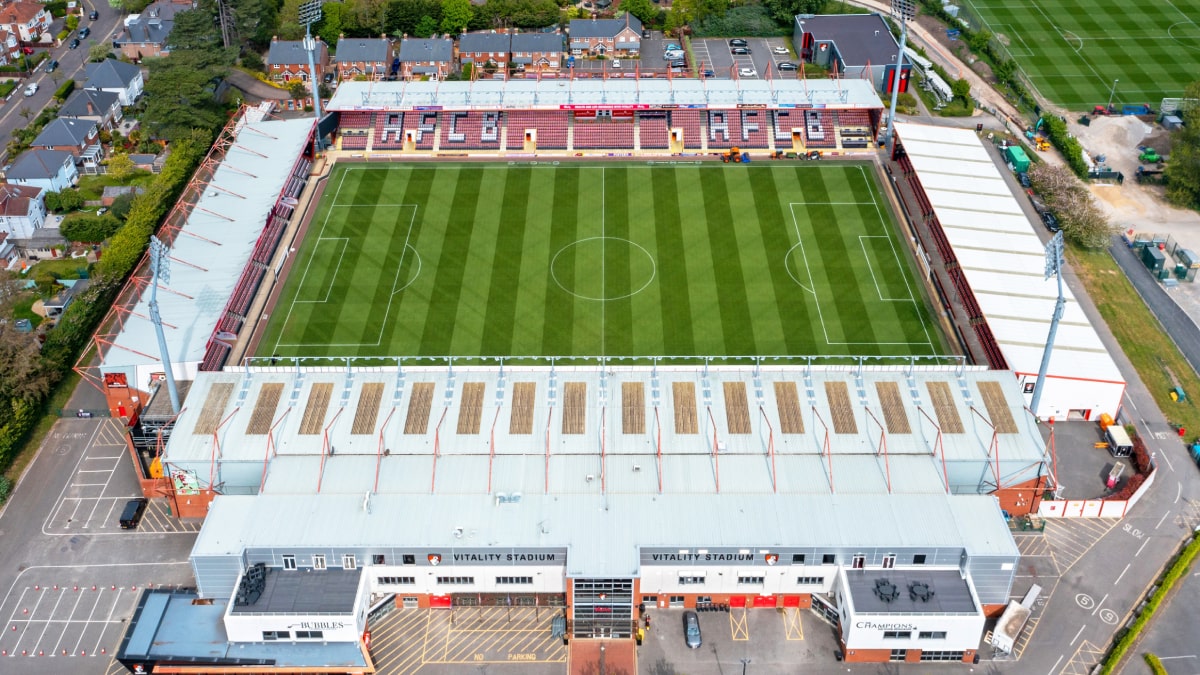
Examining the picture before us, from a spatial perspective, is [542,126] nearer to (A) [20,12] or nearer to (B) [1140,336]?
(B) [1140,336]

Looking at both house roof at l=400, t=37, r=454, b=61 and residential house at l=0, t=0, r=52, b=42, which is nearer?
house roof at l=400, t=37, r=454, b=61

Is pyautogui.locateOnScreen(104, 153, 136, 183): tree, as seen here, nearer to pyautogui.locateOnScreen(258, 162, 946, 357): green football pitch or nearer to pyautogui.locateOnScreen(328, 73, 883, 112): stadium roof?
pyautogui.locateOnScreen(258, 162, 946, 357): green football pitch

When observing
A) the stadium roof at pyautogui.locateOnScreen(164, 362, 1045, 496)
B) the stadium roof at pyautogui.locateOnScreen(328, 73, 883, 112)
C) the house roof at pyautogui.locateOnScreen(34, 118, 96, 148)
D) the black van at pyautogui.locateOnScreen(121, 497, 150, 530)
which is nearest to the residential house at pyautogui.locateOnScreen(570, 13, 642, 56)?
the stadium roof at pyautogui.locateOnScreen(328, 73, 883, 112)

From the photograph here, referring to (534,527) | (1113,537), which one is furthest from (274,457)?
(1113,537)

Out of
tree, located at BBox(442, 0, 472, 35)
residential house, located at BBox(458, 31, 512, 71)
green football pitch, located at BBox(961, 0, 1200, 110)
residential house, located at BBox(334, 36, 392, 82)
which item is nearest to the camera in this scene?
green football pitch, located at BBox(961, 0, 1200, 110)

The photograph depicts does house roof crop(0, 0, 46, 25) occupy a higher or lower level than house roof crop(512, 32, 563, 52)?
lower

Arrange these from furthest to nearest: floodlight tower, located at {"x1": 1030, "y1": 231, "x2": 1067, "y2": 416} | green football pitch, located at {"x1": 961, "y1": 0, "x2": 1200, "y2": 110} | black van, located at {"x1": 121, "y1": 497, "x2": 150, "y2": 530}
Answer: green football pitch, located at {"x1": 961, "y1": 0, "x2": 1200, "y2": 110}
black van, located at {"x1": 121, "y1": 497, "x2": 150, "y2": 530}
floodlight tower, located at {"x1": 1030, "y1": 231, "x2": 1067, "y2": 416}
